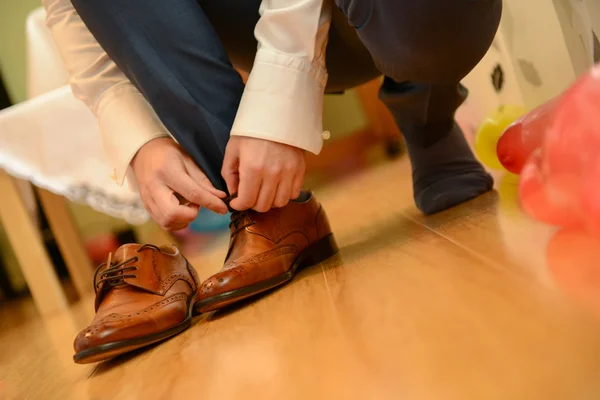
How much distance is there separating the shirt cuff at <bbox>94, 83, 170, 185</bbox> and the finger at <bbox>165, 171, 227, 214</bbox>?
0.27ft

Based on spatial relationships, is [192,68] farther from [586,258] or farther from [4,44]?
[4,44]

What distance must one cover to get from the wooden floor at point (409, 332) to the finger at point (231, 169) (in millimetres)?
139

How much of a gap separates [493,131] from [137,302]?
0.73m

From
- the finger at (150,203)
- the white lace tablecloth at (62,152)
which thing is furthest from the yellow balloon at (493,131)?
the white lace tablecloth at (62,152)

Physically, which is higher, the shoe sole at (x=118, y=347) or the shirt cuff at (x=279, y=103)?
the shirt cuff at (x=279, y=103)

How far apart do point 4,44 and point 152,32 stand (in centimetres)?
167

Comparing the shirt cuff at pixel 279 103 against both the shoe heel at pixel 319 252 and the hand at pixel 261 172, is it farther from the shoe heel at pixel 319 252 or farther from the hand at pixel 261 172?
the shoe heel at pixel 319 252

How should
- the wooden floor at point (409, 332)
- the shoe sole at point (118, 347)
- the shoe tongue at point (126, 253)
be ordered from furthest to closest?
1. the shoe tongue at point (126, 253)
2. the shoe sole at point (118, 347)
3. the wooden floor at point (409, 332)

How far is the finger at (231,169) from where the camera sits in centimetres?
60

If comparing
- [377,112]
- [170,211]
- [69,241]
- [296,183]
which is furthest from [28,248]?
[377,112]

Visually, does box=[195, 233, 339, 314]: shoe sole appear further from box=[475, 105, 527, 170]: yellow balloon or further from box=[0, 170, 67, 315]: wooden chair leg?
box=[0, 170, 67, 315]: wooden chair leg

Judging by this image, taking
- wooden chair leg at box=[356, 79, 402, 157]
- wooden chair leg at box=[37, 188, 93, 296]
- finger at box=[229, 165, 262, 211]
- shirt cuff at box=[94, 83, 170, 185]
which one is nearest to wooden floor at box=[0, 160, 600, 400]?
finger at box=[229, 165, 262, 211]

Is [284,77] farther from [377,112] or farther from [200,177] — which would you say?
[377,112]

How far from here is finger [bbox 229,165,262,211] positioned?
1.90ft
